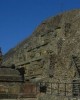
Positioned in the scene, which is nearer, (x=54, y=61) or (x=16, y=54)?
(x=54, y=61)

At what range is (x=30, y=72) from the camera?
46.8 meters

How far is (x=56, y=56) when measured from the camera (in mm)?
39406

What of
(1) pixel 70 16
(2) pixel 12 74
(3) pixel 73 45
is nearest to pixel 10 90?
(2) pixel 12 74

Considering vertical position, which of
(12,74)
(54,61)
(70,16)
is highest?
(70,16)

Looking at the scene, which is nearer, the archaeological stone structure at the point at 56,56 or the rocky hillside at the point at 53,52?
the archaeological stone structure at the point at 56,56

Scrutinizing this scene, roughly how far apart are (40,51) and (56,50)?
7.04 m

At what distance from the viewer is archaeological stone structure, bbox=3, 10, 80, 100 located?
111ft

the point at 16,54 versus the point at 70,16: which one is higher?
the point at 70,16

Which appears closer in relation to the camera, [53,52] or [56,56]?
[56,56]

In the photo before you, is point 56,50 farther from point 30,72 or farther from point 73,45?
point 30,72

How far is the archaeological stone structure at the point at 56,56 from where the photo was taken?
33.7 m

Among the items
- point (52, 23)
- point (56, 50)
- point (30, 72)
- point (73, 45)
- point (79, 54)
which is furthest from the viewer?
point (52, 23)

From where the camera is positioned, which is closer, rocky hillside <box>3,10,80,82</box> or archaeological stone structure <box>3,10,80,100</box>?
archaeological stone structure <box>3,10,80,100</box>

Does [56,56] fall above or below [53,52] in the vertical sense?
below
